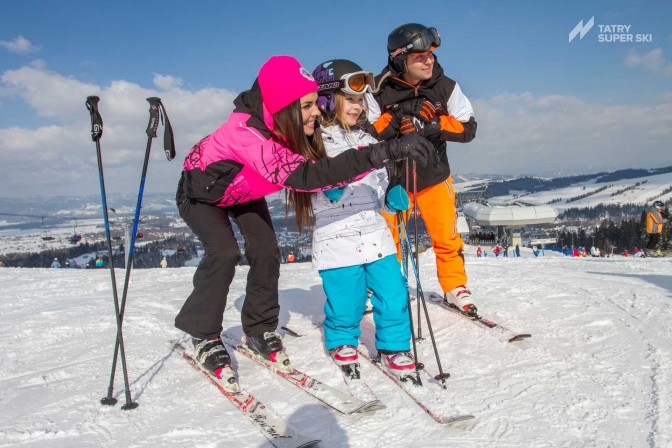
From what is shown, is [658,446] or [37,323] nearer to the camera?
[658,446]

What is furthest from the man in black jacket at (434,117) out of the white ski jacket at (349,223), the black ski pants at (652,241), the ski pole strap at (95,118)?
the black ski pants at (652,241)

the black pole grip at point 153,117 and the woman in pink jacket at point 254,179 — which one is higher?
the black pole grip at point 153,117

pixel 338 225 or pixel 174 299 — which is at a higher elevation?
pixel 338 225

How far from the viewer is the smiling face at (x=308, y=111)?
104 inches

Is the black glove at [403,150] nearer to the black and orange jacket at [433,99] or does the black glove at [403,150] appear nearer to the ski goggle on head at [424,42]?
the black and orange jacket at [433,99]

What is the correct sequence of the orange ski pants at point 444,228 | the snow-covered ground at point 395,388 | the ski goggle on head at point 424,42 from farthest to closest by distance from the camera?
1. the orange ski pants at point 444,228
2. the ski goggle on head at point 424,42
3. the snow-covered ground at point 395,388

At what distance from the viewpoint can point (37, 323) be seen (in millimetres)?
4035

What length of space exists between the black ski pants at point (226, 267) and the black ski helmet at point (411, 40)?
62.7 inches

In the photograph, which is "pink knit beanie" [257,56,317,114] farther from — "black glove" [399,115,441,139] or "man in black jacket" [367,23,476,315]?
"man in black jacket" [367,23,476,315]

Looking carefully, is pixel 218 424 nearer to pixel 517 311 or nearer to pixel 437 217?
pixel 437 217

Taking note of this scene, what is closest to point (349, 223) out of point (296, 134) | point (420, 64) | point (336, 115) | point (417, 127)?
point (296, 134)

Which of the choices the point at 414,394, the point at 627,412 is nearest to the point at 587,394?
the point at 627,412

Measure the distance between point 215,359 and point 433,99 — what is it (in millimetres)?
2565

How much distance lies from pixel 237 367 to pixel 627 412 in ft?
7.10
